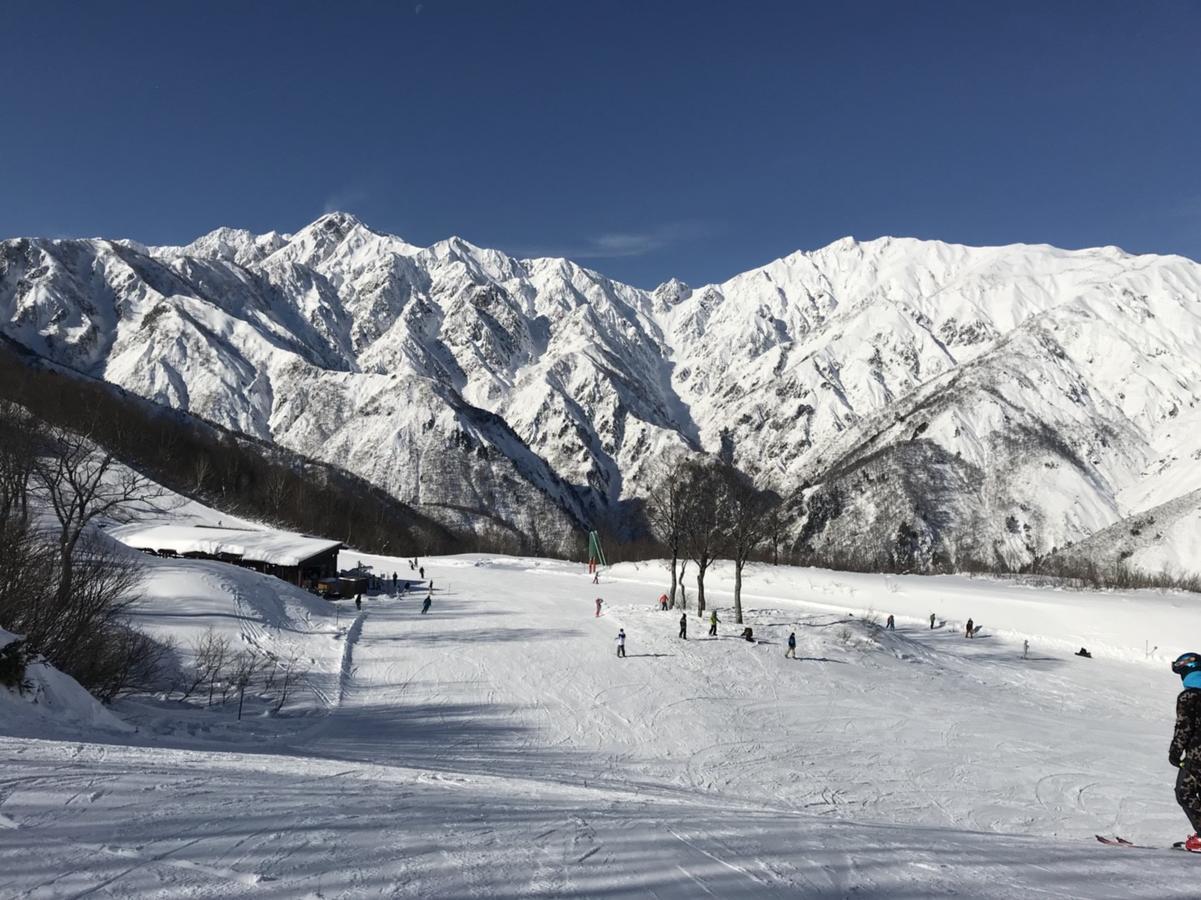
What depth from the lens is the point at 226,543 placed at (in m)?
50.4

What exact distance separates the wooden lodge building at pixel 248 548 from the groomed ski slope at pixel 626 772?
910 centimetres

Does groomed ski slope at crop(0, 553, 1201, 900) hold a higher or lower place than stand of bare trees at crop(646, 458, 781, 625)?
lower

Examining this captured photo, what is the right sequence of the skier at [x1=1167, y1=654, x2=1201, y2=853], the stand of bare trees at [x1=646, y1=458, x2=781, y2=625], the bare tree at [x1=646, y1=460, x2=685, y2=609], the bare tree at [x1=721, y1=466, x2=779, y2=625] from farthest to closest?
the bare tree at [x1=646, y1=460, x2=685, y2=609] → the stand of bare trees at [x1=646, y1=458, x2=781, y2=625] → the bare tree at [x1=721, y1=466, x2=779, y2=625] → the skier at [x1=1167, y1=654, x2=1201, y2=853]

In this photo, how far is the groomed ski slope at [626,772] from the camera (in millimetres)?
5383

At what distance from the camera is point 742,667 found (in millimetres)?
28078

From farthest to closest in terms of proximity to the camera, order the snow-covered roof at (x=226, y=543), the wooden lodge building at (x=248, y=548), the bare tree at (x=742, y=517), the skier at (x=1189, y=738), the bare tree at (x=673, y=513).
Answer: the snow-covered roof at (x=226, y=543)
the wooden lodge building at (x=248, y=548)
the bare tree at (x=673, y=513)
the bare tree at (x=742, y=517)
the skier at (x=1189, y=738)

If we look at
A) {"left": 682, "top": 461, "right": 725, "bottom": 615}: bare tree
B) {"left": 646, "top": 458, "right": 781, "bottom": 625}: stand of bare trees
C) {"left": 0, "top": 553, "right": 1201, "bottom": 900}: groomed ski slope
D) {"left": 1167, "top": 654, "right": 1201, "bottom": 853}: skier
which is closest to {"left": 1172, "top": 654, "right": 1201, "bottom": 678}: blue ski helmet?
{"left": 1167, "top": 654, "right": 1201, "bottom": 853}: skier

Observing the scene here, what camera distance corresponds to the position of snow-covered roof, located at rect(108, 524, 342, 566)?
49.1 m

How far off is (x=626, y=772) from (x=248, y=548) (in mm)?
44027

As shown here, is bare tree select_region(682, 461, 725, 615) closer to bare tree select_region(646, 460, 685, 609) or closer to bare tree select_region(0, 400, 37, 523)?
bare tree select_region(646, 460, 685, 609)

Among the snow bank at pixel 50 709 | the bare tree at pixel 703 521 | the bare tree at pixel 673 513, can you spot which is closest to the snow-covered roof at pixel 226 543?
the bare tree at pixel 673 513

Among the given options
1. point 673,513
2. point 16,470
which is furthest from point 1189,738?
point 673,513

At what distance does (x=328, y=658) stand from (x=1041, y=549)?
173180 millimetres

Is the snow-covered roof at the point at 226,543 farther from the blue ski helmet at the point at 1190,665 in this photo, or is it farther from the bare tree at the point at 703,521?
the blue ski helmet at the point at 1190,665
